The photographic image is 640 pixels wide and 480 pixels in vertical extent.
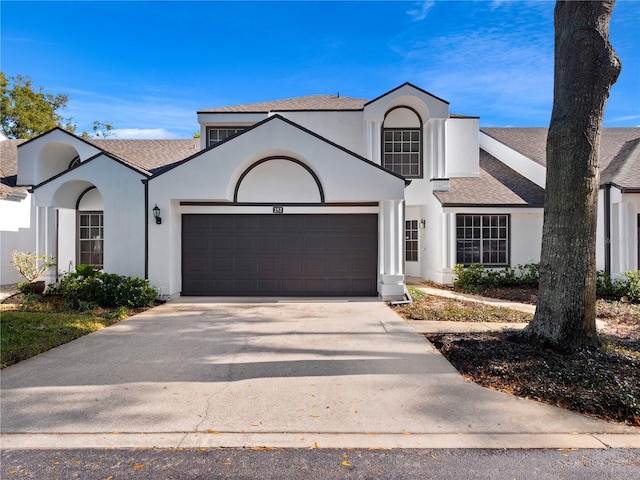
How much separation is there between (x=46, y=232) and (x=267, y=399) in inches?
415

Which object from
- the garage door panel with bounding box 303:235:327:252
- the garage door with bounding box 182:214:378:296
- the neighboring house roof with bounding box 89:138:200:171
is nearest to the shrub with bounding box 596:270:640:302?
the garage door with bounding box 182:214:378:296

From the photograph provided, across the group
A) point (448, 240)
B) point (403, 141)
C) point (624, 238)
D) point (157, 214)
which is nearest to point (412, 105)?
point (403, 141)

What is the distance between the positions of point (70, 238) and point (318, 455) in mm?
12926

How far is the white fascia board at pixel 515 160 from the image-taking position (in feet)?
49.4

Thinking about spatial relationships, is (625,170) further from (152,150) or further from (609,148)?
(152,150)

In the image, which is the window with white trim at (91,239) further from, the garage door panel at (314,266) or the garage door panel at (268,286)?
the garage door panel at (314,266)

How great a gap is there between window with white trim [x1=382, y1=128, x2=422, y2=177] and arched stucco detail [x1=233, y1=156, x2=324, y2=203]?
4.55m

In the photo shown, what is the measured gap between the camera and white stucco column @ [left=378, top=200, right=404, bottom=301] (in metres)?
11.0

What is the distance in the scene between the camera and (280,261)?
1182 cm

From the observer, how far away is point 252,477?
9.86ft

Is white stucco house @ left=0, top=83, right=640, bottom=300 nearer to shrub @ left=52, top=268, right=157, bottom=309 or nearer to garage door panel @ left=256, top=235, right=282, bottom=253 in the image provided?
garage door panel @ left=256, top=235, right=282, bottom=253

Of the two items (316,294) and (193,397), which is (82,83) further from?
(193,397)

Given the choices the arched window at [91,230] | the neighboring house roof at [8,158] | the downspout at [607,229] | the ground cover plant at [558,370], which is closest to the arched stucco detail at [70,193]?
the arched window at [91,230]

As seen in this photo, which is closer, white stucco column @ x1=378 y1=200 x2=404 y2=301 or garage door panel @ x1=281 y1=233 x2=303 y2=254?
white stucco column @ x1=378 y1=200 x2=404 y2=301
